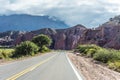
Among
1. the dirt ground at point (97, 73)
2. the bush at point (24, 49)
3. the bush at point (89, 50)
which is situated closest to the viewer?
the dirt ground at point (97, 73)

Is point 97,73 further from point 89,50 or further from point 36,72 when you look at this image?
point 89,50

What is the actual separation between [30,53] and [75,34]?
122 m

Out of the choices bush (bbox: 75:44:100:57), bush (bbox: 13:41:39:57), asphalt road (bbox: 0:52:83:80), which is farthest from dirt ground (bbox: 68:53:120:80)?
bush (bbox: 13:41:39:57)

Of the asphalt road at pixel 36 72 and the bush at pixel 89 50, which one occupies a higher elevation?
the asphalt road at pixel 36 72

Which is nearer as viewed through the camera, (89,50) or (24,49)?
(89,50)

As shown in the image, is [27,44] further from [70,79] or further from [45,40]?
[70,79]

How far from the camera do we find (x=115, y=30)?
4958 inches

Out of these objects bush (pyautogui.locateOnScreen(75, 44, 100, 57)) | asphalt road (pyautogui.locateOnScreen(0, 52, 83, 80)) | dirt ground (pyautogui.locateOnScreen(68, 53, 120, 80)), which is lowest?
bush (pyautogui.locateOnScreen(75, 44, 100, 57))

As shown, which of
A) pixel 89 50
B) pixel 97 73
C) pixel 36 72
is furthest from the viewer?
pixel 89 50

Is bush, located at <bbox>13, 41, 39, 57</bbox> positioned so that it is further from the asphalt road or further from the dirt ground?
the asphalt road

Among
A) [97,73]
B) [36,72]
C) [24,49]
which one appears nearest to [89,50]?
[24,49]

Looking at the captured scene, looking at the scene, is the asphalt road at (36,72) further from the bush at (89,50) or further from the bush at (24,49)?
the bush at (24,49)

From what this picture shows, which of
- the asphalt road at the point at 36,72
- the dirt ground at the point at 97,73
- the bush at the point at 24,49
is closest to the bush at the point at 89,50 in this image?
the bush at the point at 24,49

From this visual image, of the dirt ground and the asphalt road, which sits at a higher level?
the asphalt road
